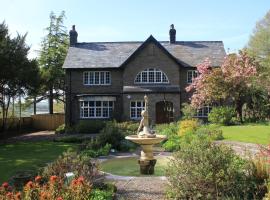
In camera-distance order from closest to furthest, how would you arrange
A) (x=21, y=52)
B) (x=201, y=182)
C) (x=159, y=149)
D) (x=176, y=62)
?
(x=201, y=182)
(x=159, y=149)
(x=21, y=52)
(x=176, y=62)

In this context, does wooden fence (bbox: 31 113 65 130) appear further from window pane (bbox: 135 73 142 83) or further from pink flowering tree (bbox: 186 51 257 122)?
pink flowering tree (bbox: 186 51 257 122)

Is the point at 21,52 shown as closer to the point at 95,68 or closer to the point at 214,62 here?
the point at 95,68

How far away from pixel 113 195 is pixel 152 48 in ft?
98.7

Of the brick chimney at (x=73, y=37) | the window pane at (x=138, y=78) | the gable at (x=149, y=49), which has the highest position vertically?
the brick chimney at (x=73, y=37)

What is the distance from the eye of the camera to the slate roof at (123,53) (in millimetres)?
39781

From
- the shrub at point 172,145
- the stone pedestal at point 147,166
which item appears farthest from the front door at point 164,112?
the stone pedestal at point 147,166

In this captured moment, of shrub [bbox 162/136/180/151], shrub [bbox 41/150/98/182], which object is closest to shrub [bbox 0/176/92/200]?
shrub [bbox 41/150/98/182]

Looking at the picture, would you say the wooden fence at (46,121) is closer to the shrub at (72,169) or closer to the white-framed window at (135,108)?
the white-framed window at (135,108)

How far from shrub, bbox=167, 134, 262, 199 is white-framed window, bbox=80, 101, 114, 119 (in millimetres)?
29785

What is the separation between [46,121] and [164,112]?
1463 cm

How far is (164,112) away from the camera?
3884 centimetres

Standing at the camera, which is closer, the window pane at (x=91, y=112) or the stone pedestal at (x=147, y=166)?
the stone pedestal at (x=147, y=166)

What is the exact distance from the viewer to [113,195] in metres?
10.1

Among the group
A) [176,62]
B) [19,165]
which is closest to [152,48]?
[176,62]
